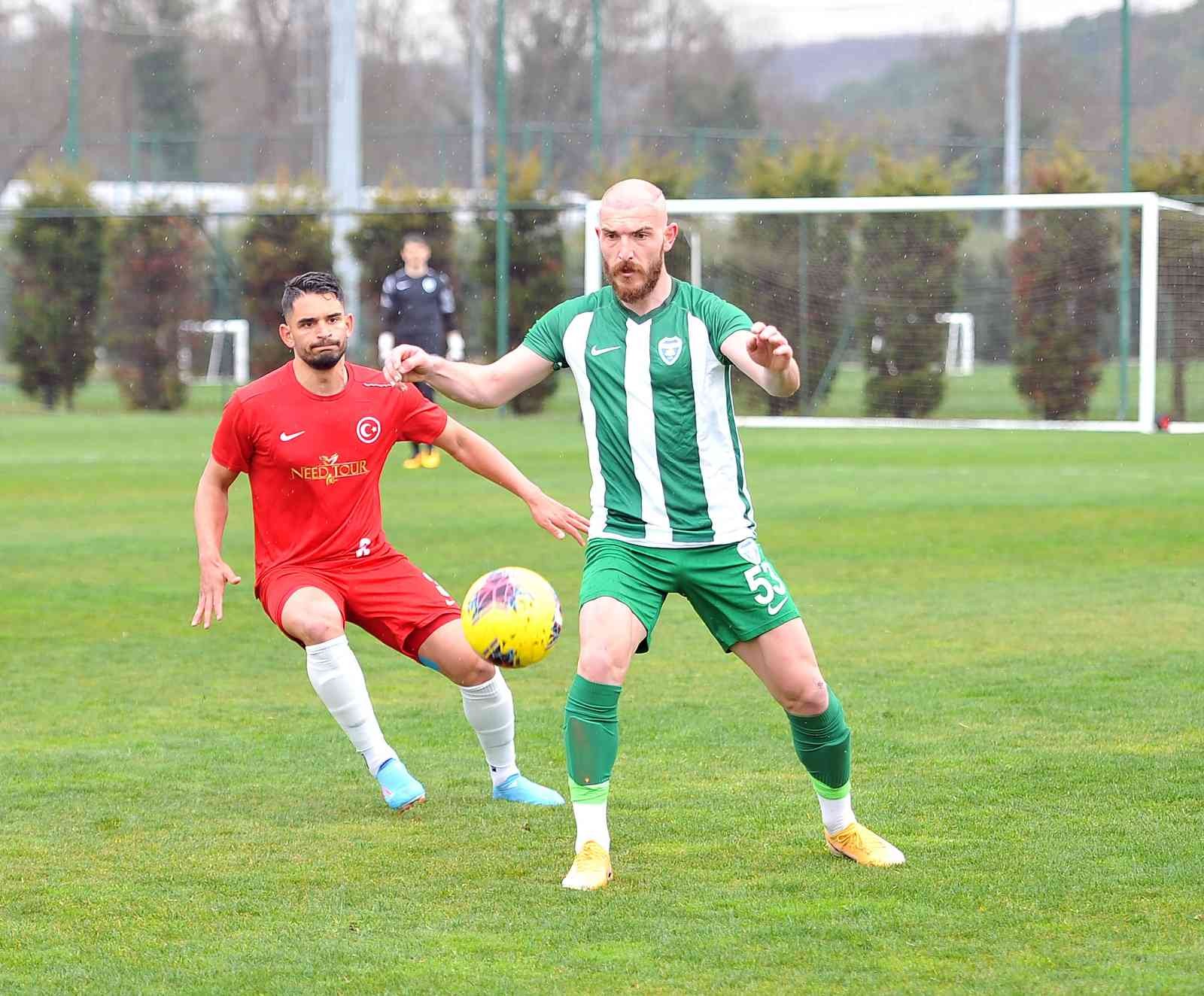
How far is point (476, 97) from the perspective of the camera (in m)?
34.0

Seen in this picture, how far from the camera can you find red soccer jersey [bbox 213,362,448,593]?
614 centimetres

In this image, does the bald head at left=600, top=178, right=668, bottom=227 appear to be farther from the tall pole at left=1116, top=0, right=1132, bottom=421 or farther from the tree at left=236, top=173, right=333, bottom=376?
the tree at left=236, top=173, right=333, bottom=376

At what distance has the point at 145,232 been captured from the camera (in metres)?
29.6

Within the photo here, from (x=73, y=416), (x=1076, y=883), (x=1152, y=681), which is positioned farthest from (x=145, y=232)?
(x=1076, y=883)

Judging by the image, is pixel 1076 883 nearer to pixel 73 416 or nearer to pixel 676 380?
pixel 676 380

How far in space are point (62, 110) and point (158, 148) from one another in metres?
4.77

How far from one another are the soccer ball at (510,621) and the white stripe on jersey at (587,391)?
343 millimetres

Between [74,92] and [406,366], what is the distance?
1143 inches

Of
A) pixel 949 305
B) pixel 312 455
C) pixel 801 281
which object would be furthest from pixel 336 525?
pixel 949 305

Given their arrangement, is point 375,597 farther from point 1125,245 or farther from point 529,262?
point 529,262

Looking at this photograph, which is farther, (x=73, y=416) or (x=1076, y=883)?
(x=73, y=416)

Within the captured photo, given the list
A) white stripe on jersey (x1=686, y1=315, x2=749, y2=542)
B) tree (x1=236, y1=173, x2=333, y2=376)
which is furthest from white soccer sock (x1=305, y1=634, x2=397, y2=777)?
tree (x1=236, y1=173, x2=333, y2=376)

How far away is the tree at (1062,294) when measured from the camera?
23.8 metres

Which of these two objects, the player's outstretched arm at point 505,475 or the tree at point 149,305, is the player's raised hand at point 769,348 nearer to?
the player's outstretched arm at point 505,475
